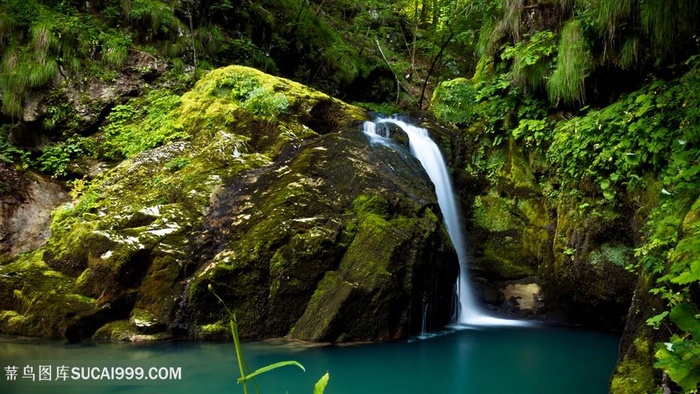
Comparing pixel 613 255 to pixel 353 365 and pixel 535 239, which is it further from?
pixel 353 365

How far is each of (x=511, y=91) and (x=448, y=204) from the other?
217 centimetres

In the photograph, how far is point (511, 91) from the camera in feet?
25.0

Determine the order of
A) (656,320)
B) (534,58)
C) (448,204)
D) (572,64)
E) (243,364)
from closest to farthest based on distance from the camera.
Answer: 1. (243,364)
2. (656,320)
3. (572,64)
4. (534,58)
5. (448,204)

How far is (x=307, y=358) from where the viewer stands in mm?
4844

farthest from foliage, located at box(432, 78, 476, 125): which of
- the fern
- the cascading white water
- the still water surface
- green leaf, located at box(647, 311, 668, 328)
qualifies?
green leaf, located at box(647, 311, 668, 328)

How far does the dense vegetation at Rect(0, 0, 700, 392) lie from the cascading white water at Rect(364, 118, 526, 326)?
680 mm

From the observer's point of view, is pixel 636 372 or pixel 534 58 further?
pixel 534 58

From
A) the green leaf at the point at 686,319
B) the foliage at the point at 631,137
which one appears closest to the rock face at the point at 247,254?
the foliage at the point at 631,137

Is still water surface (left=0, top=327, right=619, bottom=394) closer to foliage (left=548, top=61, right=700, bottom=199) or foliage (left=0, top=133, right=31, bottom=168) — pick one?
foliage (left=548, top=61, right=700, bottom=199)

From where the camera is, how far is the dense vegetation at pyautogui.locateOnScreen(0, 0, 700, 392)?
134 inches

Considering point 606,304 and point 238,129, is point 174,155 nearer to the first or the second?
point 238,129

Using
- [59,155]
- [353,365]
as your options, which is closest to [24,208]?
[59,155]

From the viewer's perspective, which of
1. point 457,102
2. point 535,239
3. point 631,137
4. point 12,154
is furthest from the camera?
point 457,102

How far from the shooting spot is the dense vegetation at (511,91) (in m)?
3.40
